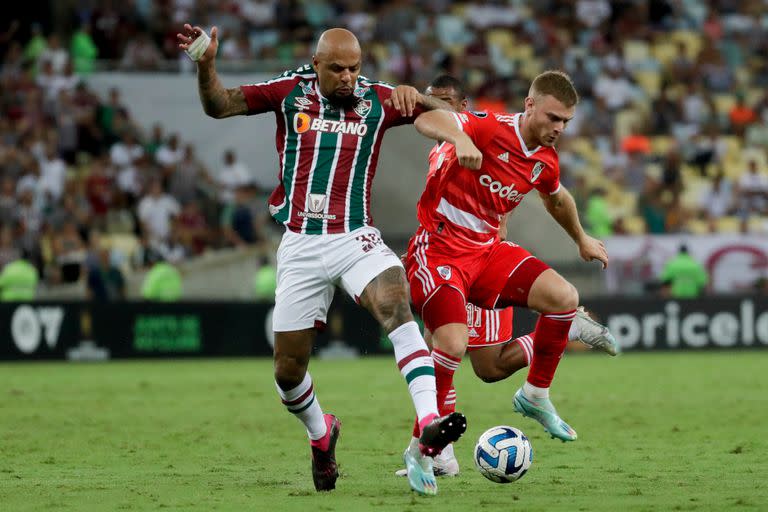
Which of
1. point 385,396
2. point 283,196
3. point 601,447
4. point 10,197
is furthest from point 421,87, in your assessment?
point 283,196

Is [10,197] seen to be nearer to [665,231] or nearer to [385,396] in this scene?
[385,396]

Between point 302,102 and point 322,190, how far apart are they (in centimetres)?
54

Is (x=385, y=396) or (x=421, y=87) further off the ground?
(x=421, y=87)

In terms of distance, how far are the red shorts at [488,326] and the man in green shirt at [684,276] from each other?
12901mm

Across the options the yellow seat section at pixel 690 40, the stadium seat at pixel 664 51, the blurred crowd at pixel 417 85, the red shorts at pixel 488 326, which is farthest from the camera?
the yellow seat section at pixel 690 40

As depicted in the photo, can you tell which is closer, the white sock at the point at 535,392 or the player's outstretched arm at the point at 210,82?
the player's outstretched arm at the point at 210,82

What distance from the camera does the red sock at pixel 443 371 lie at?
8352 mm

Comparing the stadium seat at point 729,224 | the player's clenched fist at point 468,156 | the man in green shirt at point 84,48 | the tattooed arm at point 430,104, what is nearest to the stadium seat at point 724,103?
the stadium seat at point 729,224

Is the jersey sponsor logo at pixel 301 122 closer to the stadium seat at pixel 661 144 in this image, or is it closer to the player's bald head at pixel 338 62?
the player's bald head at pixel 338 62

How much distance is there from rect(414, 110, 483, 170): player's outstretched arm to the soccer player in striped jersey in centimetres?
12

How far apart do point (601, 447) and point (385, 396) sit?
509 cm

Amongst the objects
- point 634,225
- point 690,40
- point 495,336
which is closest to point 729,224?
point 634,225

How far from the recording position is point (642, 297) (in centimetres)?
2156

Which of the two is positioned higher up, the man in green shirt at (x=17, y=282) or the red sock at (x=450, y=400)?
the red sock at (x=450, y=400)
